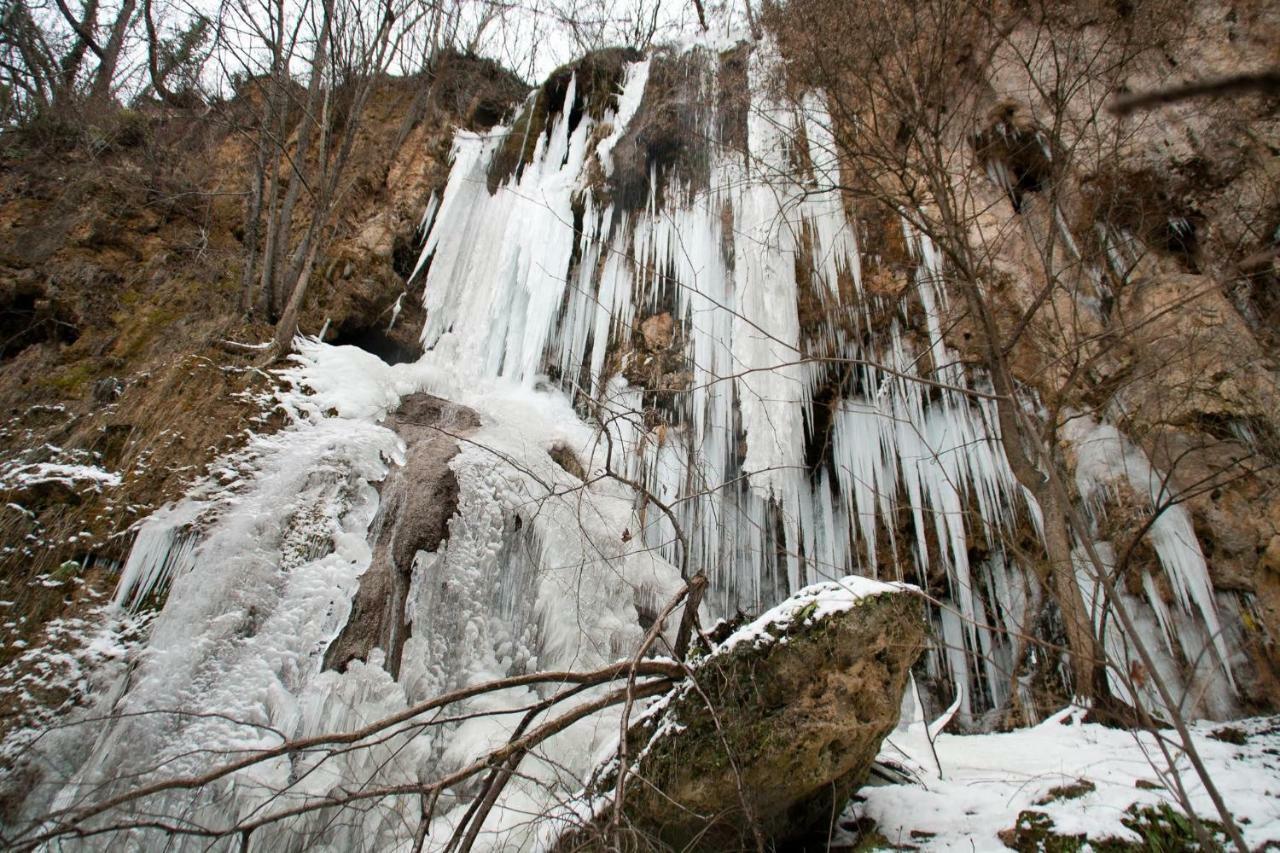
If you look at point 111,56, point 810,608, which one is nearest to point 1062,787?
point 810,608

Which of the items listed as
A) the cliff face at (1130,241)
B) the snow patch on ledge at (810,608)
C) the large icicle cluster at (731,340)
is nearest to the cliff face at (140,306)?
the large icicle cluster at (731,340)

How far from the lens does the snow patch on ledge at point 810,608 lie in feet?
7.28

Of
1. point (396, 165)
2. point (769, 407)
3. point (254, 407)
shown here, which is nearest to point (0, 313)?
point (254, 407)

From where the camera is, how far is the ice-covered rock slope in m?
3.05

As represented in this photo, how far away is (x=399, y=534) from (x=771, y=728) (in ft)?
10.0

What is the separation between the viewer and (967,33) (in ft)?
19.9

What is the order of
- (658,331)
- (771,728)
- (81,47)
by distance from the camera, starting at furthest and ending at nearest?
1. (81,47)
2. (658,331)
3. (771,728)

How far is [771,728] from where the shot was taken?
2.12m

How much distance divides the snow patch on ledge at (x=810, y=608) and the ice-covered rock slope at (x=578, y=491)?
1.37 feet

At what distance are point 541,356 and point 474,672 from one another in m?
4.10

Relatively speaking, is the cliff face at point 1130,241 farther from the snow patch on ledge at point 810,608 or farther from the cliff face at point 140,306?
the cliff face at point 140,306

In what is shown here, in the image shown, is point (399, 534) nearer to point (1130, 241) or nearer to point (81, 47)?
point (1130, 241)

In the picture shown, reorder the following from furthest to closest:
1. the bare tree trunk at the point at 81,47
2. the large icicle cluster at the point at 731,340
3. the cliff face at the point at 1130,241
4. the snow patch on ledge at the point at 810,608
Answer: the bare tree trunk at the point at 81,47 < the large icicle cluster at the point at 731,340 < the cliff face at the point at 1130,241 < the snow patch on ledge at the point at 810,608

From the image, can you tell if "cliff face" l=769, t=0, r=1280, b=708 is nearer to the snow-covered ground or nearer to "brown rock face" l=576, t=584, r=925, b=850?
the snow-covered ground
